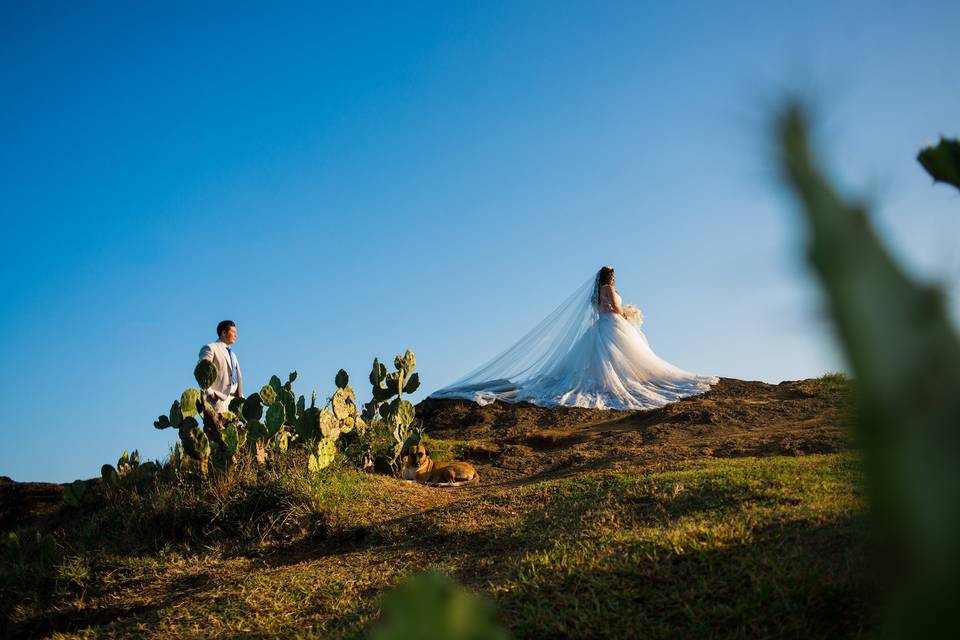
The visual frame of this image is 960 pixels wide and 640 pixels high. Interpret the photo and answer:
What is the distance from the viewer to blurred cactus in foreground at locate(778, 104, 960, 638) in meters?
0.45

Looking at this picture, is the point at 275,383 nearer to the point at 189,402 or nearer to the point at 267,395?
the point at 267,395

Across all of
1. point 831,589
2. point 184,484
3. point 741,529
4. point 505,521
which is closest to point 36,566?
point 184,484

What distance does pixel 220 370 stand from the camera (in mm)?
7480

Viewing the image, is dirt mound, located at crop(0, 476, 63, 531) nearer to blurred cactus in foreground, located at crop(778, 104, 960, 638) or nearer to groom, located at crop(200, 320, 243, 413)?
groom, located at crop(200, 320, 243, 413)

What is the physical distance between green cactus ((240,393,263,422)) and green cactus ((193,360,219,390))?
52 centimetres

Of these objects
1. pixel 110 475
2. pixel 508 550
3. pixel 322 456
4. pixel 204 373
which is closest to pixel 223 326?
pixel 204 373

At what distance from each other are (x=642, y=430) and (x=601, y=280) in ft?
17.1

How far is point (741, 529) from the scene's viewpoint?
3207 millimetres

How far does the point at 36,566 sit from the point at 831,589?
204 inches

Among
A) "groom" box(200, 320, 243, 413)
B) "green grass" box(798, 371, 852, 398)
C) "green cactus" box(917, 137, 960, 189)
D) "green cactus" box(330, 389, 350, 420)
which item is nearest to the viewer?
"green cactus" box(917, 137, 960, 189)

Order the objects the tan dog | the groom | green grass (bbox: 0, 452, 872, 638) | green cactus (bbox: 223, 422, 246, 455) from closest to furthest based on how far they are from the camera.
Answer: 1. green grass (bbox: 0, 452, 872, 638)
2. green cactus (bbox: 223, 422, 246, 455)
3. the tan dog
4. the groom

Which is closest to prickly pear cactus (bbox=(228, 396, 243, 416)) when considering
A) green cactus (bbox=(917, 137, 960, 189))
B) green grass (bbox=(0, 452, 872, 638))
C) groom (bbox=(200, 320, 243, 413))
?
groom (bbox=(200, 320, 243, 413))

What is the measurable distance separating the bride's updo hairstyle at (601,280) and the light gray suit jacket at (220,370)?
7.83m

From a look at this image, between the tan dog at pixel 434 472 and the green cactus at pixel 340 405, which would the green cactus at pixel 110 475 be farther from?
the tan dog at pixel 434 472
